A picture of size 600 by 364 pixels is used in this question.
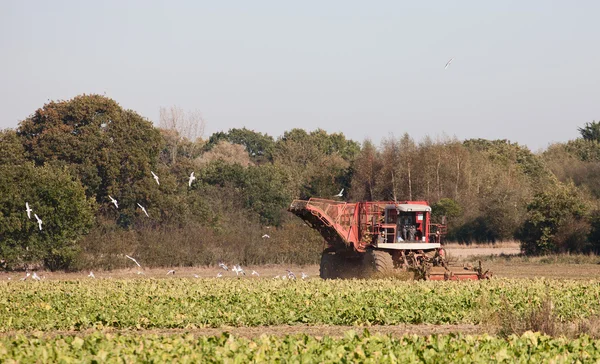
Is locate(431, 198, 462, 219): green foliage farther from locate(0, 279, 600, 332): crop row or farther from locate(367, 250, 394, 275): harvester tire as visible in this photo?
locate(0, 279, 600, 332): crop row

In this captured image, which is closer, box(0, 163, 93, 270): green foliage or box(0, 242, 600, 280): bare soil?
box(0, 242, 600, 280): bare soil

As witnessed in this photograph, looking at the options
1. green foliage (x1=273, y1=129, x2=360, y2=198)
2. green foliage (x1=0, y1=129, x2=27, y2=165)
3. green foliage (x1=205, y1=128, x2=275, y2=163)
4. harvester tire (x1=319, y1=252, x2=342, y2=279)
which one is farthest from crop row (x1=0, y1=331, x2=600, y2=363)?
green foliage (x1=205, y1=128, x2=275, y2=163)

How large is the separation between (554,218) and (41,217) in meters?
30.6

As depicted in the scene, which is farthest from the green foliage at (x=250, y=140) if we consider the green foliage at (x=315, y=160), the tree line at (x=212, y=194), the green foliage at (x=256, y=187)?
the green foliage at (x=256, y=187)

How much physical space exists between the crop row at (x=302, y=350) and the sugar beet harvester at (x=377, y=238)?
17.3 m

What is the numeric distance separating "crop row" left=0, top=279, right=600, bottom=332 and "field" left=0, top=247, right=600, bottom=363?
38 millimetres

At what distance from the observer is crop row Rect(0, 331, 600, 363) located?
1450 cm

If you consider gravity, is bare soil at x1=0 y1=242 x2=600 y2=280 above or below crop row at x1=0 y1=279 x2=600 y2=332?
above

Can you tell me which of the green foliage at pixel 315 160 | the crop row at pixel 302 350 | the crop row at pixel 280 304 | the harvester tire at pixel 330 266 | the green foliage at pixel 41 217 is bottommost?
the crop row at pixel 302 350

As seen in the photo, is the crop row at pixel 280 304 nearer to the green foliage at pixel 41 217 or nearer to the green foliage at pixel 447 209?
the green foliage at pixel 41 217

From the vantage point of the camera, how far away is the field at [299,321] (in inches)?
595

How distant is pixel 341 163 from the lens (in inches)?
3962

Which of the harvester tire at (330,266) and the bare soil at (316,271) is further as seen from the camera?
the bare soil at (316,271)

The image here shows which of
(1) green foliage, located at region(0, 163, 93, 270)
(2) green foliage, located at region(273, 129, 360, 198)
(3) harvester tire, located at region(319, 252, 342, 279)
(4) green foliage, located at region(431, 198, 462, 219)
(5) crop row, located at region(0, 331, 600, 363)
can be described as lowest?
(5) crop row, located at region(0, 331, 600, 363)
